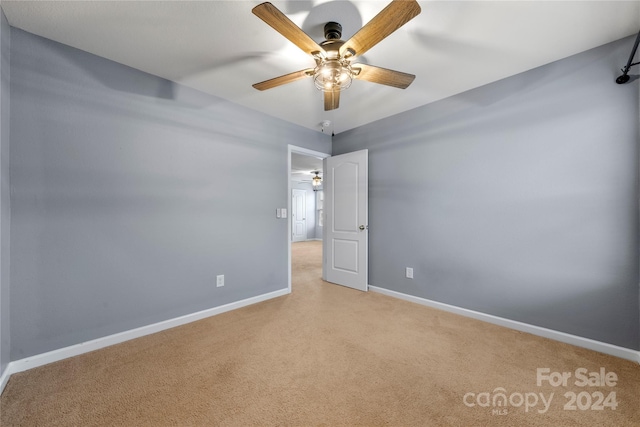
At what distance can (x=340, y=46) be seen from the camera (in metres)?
1.67

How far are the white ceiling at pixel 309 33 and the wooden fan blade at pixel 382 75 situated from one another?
0.26 metres

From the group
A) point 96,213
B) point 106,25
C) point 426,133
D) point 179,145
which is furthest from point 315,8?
point 96,213

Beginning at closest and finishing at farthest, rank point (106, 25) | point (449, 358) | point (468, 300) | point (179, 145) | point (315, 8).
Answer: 1. point (315, 8)
2. point (106, 25)
3. point (449, 358)
4. point (179, 145)
5. point (468, 300)

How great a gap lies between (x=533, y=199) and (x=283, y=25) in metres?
2.56

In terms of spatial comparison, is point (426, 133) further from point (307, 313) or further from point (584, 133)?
point (307, 313)

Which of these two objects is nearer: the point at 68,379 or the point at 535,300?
the point at 68,379

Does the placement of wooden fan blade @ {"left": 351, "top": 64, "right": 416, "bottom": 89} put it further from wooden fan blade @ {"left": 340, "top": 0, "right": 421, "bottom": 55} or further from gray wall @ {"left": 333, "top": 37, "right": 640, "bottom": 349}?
gray wall @ {"left": 333, "top": 37, "right": 640, "bottom": 349}

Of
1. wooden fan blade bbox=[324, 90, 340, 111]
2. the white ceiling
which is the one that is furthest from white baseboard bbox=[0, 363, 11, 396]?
wooden fan blade bbox=[324, 90, 340, 111]

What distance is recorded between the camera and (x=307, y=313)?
9.21 ft

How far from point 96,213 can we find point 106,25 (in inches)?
Result: 55.8

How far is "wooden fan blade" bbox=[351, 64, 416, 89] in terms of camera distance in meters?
1.79

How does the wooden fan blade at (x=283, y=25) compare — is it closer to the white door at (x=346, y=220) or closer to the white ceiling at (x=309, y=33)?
the white ceiling at (x=309, y=33)

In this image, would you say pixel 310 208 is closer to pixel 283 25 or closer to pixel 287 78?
pixel 287 78

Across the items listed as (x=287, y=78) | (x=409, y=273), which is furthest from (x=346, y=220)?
(x=287, y=78)
